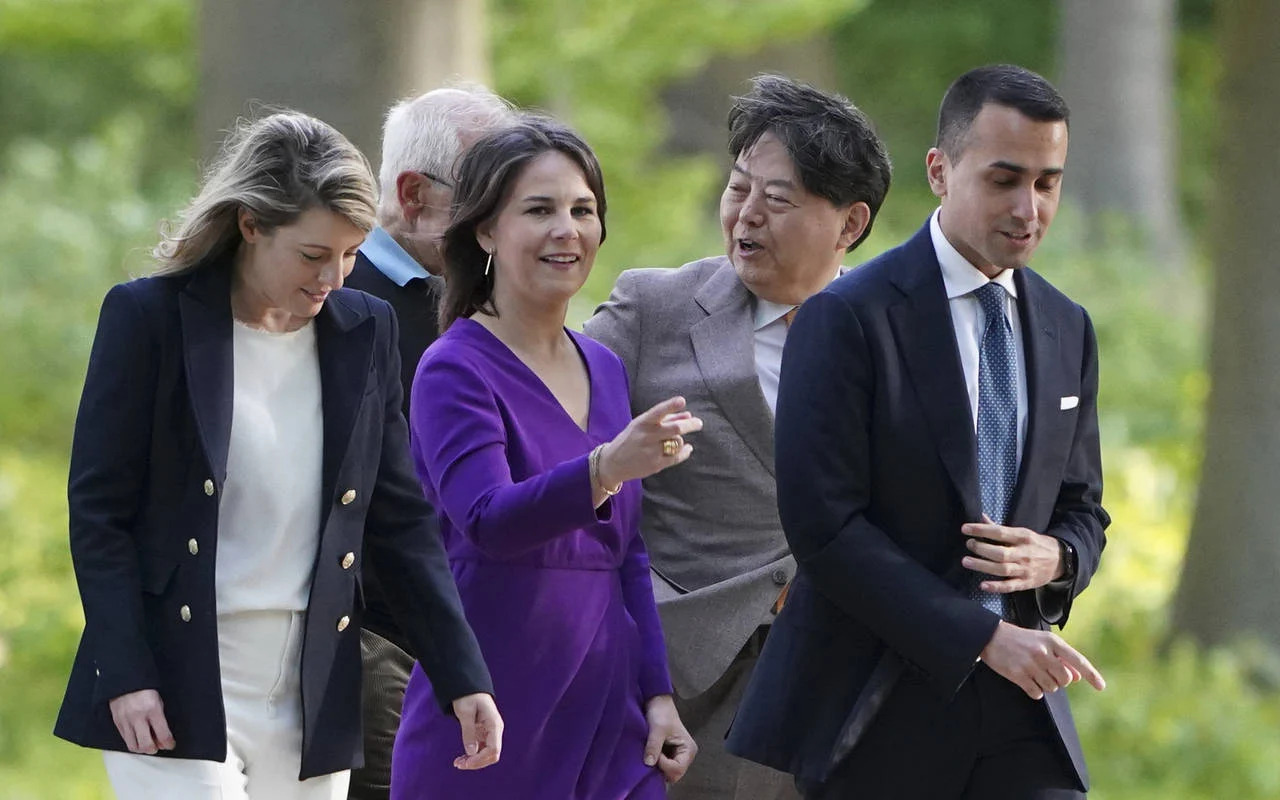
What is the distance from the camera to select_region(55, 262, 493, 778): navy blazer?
3.51 metres

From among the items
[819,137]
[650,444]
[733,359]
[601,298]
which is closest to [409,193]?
[733,359]

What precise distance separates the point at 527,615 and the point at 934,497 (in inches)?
33.3

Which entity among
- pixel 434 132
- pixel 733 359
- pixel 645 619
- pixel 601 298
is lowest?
pixel 645 619

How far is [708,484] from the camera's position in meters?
4.50

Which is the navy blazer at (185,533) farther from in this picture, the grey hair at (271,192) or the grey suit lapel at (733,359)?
the grey suit lapel at (733,359)

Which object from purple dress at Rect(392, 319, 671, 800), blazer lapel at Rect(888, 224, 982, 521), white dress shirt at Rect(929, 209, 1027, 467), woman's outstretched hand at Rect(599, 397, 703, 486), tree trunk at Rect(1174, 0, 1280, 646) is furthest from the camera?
tree trunk at Rect(1174, 0, 1280, 646)

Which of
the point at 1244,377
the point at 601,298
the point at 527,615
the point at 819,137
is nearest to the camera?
the point at 527,615

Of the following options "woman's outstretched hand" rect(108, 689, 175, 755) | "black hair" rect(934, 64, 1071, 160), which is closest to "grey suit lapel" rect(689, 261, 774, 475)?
"black hair" rect(934, 64, 1071, 160)

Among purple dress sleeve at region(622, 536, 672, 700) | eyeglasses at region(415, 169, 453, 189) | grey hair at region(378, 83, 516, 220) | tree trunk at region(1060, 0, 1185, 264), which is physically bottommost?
purple dress sleeve at region(622, 536, 672, 700)

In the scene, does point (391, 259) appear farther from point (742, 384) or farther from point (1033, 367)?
point (1033, 367)

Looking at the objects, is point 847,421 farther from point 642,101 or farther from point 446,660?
point 642,101

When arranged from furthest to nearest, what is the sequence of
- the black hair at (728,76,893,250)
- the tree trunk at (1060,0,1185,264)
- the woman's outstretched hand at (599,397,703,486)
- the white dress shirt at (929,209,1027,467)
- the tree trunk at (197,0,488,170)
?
the tree trunk at (1060,0,1185,264) < the tree trunk at (197,0,488,170) < the black hair at (728,76,893,250) < the white dress shirt at (929,209,1027,467) < the woman's outstretched hand at (599,397,703,486)

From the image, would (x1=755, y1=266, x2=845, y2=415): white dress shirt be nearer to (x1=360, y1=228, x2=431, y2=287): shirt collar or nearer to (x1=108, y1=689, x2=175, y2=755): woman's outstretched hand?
(x1=360, y1=228, x2=431, y2=287): shirt collar

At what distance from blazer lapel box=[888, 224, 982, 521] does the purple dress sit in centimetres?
67
